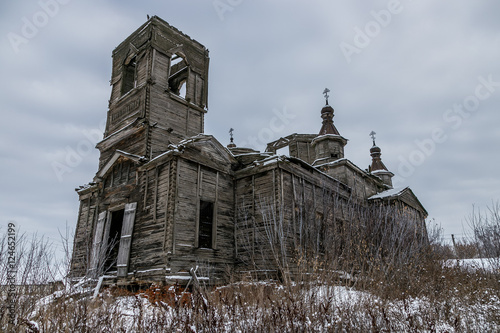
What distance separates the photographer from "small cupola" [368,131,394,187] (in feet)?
97.2

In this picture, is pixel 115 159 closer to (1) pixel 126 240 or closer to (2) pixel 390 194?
(1) pixel 126 240

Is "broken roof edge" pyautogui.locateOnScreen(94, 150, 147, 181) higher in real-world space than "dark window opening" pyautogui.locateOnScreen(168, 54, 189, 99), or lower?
lower

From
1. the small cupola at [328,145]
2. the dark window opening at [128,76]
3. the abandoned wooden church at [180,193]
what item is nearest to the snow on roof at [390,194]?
the small cupola at [328,145]

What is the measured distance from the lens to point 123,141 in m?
16.4

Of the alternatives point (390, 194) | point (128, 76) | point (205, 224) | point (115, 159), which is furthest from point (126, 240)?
point (390, 194)

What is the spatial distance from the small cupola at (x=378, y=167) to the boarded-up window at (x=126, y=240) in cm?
2231

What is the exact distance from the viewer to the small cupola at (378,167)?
29641 millimetres

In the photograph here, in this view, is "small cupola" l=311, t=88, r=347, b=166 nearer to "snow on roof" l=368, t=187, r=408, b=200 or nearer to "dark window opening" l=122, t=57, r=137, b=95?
"snow on roof" l=368, t=187, r=408, b=200

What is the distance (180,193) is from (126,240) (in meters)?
2.97

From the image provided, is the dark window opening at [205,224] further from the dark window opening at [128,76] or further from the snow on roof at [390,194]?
the snow on roof at [390,194]

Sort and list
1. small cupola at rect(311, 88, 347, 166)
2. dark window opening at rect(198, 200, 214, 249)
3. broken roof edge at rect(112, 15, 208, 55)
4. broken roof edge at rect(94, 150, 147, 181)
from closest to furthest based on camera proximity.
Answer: dark window opening at rect(198, 200, 214, 249)
broken roof edge at rect(94, 150, 147, 181)
broken roof edge at rect(112, 15, 208, 55)
small cupola at rect(311, 88, 347, 166)

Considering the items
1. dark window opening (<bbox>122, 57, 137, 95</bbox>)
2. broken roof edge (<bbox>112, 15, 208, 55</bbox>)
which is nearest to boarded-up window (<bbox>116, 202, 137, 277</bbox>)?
dark window opening (<bbox>122, 57, 137, 95</bbox>)

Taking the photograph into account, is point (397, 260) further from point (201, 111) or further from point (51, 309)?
point (201, 111)

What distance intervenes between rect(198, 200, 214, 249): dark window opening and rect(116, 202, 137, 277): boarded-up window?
2693 mm
